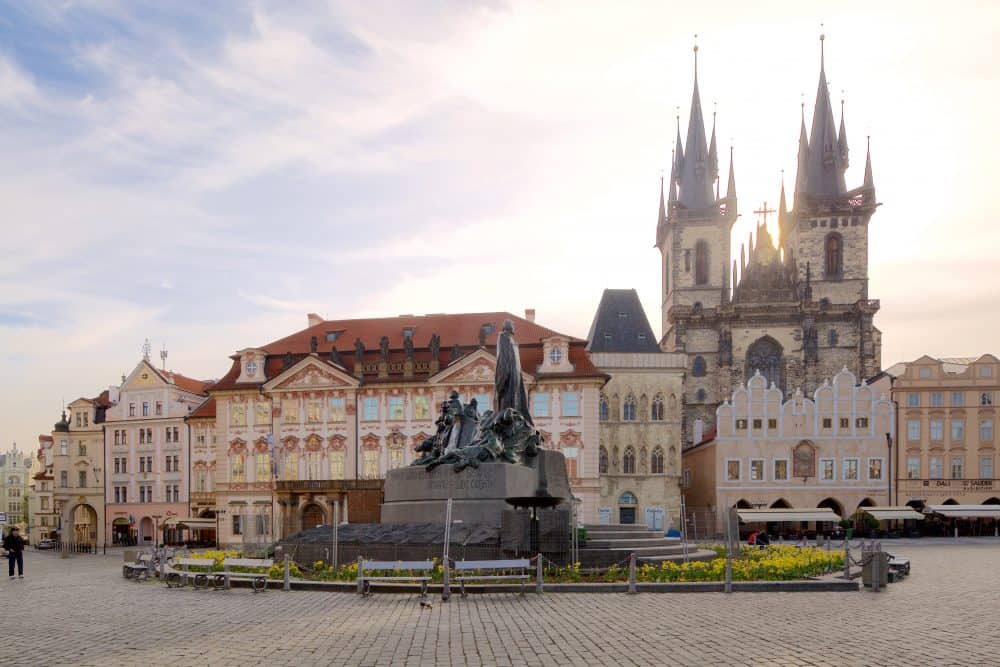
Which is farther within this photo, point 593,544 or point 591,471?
point 591,471

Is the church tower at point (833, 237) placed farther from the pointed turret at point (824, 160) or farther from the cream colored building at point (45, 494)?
the cream colored building at point (45, 494)

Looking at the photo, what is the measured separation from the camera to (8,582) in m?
25.3

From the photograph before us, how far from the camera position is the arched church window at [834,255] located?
87.7m

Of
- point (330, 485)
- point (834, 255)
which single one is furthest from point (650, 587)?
point (834, 255)

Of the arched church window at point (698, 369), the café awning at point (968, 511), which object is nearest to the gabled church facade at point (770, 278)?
the arched church window at point (698, 369)

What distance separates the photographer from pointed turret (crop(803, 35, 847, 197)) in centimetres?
9269

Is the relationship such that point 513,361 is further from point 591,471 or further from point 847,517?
point 847,517

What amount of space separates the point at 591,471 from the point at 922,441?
2187 centimetres

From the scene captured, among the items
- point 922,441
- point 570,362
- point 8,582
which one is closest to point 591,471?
point 570,362

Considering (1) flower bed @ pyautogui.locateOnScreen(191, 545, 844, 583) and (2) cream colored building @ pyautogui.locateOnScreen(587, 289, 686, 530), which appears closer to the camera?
(1) flower bed @ pyautogui.locateOnScreen(191, 545, 844, 583)

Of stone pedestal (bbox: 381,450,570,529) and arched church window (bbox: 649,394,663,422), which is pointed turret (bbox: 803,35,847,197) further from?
stone pedestal (bbox: 381,450,570,529)

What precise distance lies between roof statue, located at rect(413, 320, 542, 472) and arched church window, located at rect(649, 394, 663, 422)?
3965 cm

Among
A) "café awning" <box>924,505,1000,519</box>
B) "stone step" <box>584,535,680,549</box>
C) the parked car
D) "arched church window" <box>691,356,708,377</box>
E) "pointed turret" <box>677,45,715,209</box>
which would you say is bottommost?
"café awning" <box>924,505,1000,519</box>

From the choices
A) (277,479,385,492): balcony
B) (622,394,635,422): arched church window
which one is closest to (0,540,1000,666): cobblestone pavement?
(277,479,385,492): balcony
